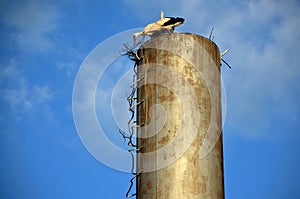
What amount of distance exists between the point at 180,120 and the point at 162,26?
2.37 m

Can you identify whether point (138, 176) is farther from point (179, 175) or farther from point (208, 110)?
point (208, 110)

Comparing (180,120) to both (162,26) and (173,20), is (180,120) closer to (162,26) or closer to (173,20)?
(162,26)

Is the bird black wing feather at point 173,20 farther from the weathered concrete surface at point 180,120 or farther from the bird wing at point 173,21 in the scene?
the weathered concrete surface at point 180,120

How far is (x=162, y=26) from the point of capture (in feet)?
36.9

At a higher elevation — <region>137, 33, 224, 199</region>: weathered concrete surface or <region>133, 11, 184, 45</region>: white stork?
<region>133, 11, 184, 45</region>: white stork

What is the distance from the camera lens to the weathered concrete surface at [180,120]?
939 centimetres

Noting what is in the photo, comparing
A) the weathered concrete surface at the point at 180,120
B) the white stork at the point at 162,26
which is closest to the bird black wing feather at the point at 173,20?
the white stork at the point at 162,26

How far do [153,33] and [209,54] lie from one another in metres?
1.41

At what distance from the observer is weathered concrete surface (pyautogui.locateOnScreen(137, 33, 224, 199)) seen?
30.8 ft

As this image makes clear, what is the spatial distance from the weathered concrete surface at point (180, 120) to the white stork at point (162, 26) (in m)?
0.73

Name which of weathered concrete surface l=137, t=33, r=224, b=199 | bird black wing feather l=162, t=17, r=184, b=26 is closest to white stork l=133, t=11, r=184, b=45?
bird black wing feather l=162, t=17, r=184, b=26

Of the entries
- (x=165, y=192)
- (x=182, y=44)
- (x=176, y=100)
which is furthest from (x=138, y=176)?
(x=182, y=44)

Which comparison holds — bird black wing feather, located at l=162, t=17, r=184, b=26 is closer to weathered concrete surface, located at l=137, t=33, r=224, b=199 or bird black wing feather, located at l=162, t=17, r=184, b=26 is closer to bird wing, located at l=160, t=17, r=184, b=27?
bird wing, located at l=160, t=17, r=184, b=27

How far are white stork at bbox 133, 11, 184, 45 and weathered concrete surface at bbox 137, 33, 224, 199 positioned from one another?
2.39 feet
